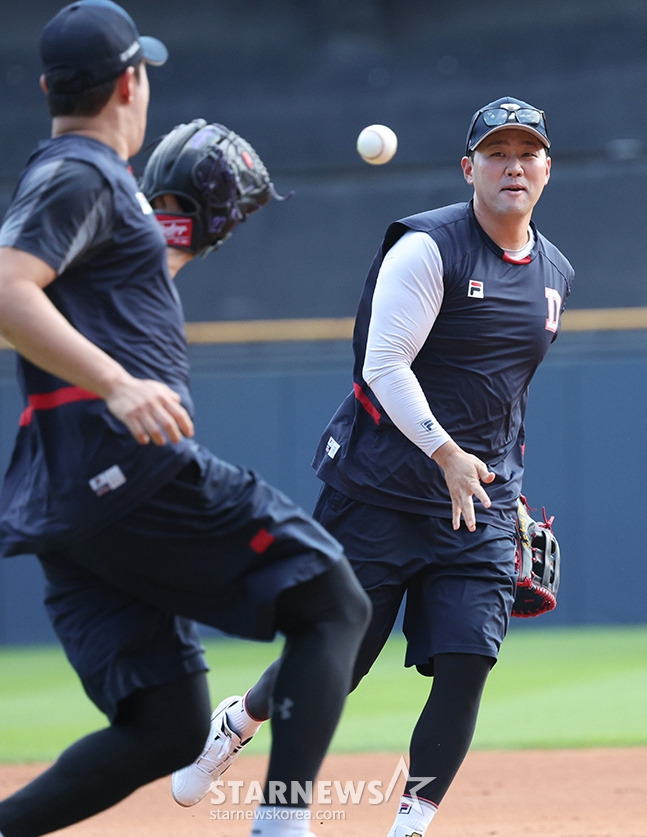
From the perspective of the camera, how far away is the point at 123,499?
209 centimetres

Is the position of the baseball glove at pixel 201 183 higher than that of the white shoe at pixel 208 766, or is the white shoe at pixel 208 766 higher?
the baseball glove at pixel 201 183

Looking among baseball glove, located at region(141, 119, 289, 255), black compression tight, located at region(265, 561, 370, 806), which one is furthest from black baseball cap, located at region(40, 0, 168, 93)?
black compression tight, located at region(265, 561, 370, 806)

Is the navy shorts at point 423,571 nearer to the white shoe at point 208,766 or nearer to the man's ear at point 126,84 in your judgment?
the white shoe at point 208,766

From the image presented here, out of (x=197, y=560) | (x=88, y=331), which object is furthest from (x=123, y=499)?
(x=88, y=331)

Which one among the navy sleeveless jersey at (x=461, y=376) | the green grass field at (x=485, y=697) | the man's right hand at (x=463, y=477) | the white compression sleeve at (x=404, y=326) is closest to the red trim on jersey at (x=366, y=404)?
the navy sleeveless jersey at (x=461, y=376)

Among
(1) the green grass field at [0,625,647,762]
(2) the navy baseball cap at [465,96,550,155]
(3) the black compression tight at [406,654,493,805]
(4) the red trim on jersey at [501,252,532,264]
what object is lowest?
(1) the green grass field at [0,625,647,762]

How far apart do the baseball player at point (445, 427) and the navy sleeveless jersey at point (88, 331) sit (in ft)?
3.34

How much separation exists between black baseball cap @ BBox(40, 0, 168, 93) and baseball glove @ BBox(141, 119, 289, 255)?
322 millimetres

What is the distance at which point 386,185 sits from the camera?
1270 cm

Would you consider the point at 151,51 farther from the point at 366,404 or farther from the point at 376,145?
the point at 376,145

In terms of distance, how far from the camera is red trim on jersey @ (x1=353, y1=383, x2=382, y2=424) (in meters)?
3.25

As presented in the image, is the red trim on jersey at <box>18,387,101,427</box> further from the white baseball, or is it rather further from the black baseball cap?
the white baseball

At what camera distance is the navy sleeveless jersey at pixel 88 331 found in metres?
2.04

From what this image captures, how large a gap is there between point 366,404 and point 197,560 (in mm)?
1224
